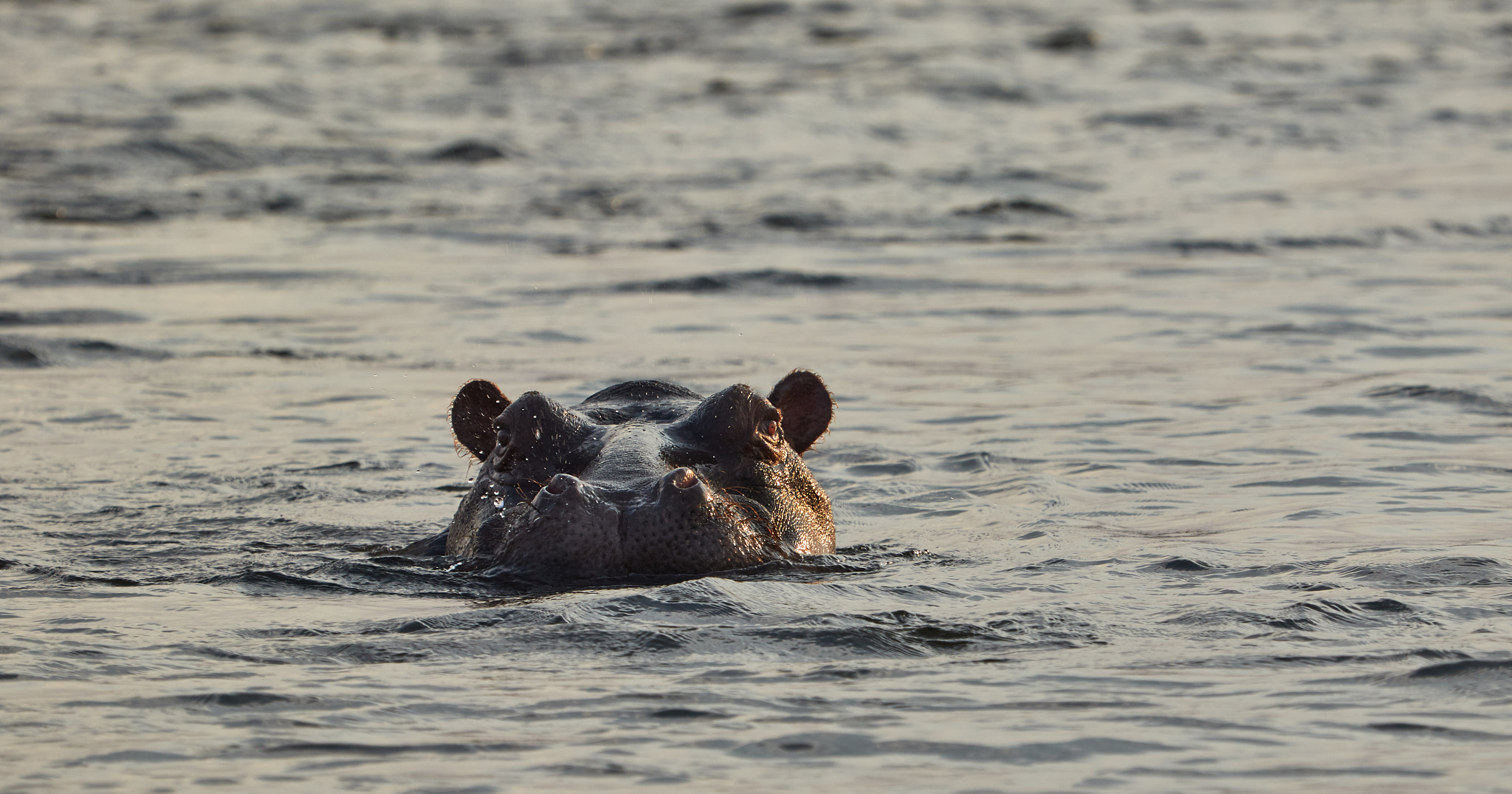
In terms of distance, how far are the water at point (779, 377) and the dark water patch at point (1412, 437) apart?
A: 0.21ft

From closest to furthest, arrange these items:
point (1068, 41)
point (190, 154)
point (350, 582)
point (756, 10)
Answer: point (350, 582) < point (190, 154) < point (1068, 41) < point (756, 10)

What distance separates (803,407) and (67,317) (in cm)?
762

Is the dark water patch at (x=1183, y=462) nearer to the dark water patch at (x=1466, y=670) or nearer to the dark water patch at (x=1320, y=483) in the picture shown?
the dark water patch at (x=1320, y=483)

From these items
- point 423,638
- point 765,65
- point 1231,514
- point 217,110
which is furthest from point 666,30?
point 423,638

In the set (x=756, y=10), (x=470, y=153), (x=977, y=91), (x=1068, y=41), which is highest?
(x=756, y=10)

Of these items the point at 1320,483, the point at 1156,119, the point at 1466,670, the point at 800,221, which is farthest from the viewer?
the point at 1156,119

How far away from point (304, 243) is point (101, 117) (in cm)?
804

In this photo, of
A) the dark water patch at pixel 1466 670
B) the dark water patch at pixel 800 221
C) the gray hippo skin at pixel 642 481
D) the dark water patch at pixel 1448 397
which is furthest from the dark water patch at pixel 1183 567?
the dark water patch at pixel 800 221

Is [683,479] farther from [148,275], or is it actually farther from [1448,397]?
[148,275]

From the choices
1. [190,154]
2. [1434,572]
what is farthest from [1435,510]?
[190,154]

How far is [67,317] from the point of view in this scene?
14195 millimetres

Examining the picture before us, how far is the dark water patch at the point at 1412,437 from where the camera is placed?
10406mm

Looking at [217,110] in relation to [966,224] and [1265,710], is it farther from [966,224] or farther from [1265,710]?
[1265,710]

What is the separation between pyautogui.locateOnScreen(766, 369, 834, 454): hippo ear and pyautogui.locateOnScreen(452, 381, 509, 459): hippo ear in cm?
104
